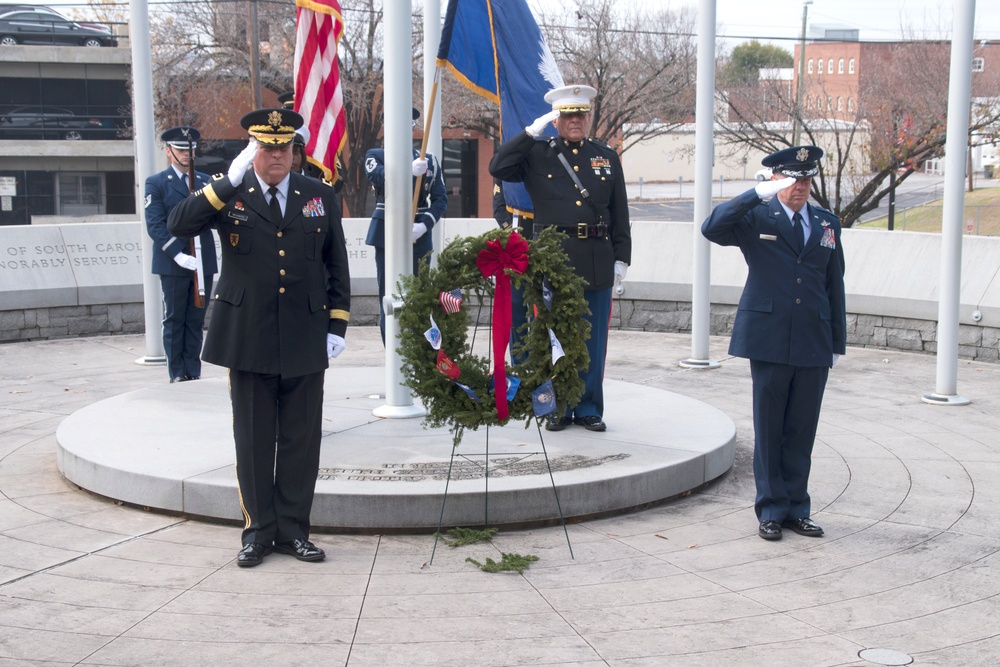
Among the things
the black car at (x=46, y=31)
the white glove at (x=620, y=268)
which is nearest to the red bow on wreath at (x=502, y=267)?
the white glove at (x=620, y=268)

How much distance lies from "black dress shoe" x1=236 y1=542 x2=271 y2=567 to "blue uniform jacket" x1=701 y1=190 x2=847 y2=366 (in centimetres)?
261

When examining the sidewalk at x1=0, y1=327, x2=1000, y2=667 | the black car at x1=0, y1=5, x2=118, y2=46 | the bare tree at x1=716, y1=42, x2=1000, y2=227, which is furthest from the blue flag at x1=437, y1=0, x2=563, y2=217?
the black car at x1=0, y1=5, x2=118, y2=46

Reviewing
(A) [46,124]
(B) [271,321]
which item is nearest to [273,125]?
(B) [271,321]

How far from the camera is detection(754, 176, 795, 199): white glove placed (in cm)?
552

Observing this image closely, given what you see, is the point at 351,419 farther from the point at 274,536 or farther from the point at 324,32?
the point at 324,32

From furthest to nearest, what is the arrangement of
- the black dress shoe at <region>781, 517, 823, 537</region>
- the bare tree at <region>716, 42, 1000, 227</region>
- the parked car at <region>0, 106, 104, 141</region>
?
1. the parked car at <region>0, 106, 104, 141</region>
2. the bare tree at <region>716, 42, 1000, 227</region>
3. the black dress shoe at <region>781, 517, 823, 537</region>

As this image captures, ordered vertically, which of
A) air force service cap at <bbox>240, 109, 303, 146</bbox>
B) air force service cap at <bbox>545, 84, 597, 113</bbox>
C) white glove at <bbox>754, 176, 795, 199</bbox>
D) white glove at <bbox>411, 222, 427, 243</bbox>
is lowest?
white glove at <bbox>411, 222, 427, 243</bbox>

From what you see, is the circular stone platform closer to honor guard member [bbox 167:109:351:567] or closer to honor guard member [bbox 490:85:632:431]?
honor guard member [bbox 167:109:351:567]

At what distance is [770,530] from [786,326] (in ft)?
3.47

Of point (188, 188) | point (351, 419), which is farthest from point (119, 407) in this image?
point (188, 188)

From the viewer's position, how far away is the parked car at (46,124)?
115 feet

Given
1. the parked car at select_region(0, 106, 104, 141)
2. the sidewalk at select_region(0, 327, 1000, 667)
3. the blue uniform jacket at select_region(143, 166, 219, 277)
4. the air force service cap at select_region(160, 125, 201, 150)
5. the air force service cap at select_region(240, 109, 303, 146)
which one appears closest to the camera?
the sidewalk at select_region(0, 327, 1000, 667)

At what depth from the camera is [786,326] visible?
5.74 metres

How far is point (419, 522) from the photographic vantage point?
5684 millimetres
